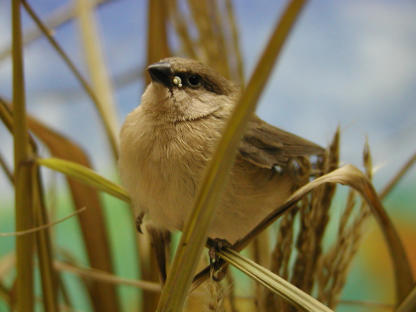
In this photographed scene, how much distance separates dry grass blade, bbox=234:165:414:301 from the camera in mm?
607

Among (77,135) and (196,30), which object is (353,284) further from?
(77,135)

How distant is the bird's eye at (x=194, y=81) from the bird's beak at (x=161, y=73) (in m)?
0.07

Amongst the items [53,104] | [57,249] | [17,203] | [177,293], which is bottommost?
[57,249]

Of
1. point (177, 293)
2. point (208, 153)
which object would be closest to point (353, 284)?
point (208, 153)

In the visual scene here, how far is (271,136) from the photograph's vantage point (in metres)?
0.90

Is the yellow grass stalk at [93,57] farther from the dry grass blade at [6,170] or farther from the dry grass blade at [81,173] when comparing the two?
the dry grass blade at [81,173]

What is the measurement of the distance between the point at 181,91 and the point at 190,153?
0.53 feet

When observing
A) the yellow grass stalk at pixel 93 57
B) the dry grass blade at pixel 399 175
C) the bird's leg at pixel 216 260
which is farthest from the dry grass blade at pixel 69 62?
the dry grass blade at pixel 399 175

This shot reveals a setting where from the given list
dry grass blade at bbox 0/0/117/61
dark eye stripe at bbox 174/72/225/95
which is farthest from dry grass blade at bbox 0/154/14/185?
dry grass blade at bbox 0/0/117/61

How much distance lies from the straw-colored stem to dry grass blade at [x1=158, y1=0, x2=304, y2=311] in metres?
0.33

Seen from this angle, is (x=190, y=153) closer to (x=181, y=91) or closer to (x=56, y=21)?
(x=181, y=91)

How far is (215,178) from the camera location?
433 mm

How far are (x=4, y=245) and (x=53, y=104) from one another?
981 millimetres

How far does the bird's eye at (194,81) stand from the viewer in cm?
88
